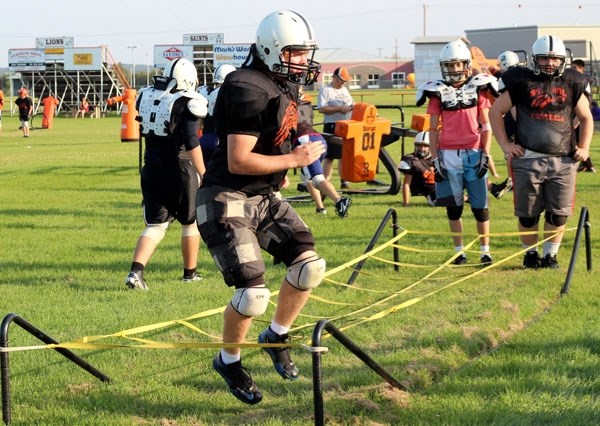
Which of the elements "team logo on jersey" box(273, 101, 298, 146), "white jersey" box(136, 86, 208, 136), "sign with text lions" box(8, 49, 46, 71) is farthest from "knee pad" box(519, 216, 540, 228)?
"sign with text lions" box(8, 49, 46, 71)

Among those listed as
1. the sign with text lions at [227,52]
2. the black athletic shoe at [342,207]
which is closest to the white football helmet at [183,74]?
the black athletic shoe at [342,207]

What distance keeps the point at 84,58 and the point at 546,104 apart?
49.5m

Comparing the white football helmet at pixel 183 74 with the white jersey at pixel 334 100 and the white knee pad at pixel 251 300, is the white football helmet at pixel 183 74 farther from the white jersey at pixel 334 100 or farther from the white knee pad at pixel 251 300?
the white jersey at pixel 334 100

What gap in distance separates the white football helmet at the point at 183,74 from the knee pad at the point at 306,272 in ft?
11.6

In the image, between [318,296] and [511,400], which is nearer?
[511,400]

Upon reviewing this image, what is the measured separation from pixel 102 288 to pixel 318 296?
6.05 feet

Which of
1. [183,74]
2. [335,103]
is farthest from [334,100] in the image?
[183,74]

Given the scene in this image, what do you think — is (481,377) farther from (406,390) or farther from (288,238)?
(288,238)

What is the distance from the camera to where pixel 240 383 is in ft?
16.5

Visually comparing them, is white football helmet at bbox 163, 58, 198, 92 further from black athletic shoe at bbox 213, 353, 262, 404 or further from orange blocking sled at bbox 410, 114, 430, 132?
orange blocking sled at bbox 410, 114, 430, 132

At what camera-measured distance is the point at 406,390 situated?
515cm

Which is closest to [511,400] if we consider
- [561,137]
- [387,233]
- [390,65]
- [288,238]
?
[288,238]

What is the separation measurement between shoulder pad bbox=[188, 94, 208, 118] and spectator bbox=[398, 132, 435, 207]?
5.23m

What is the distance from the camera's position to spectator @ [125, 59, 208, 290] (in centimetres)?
812
